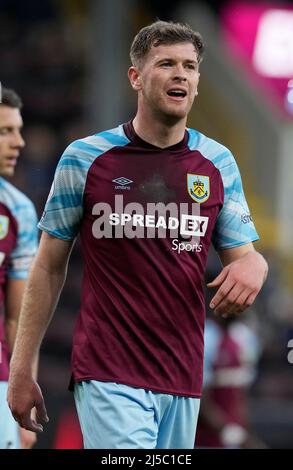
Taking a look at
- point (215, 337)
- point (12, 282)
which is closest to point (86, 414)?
point (12, 282)

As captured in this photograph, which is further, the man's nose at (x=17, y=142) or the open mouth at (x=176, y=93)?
the man's nose at (x=17, y=142)

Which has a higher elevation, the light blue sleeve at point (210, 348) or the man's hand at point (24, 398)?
the man's hand at point (24, 398)

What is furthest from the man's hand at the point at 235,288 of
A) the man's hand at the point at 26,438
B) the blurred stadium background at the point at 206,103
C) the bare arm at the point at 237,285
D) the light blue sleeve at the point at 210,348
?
the blurred stadium background at the point at 206,103

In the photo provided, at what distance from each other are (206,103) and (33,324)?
1458 centimetres

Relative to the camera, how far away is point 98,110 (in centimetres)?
1591

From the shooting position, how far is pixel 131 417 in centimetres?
485

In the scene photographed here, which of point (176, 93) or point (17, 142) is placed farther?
point (17, 142)

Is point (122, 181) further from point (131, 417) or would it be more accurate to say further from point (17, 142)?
point (17, 142)

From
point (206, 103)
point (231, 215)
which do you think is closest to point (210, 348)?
point (231, 215)

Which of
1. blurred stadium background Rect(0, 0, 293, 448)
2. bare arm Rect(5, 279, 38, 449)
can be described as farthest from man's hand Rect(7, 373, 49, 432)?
blurred stadium background Rect(0, 0, 293, 448)

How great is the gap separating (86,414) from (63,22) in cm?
1485

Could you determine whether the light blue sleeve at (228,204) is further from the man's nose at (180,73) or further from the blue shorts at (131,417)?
the blue shorts at (131,417)

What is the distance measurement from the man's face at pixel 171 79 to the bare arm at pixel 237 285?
0.69m

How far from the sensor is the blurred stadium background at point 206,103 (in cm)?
1431
